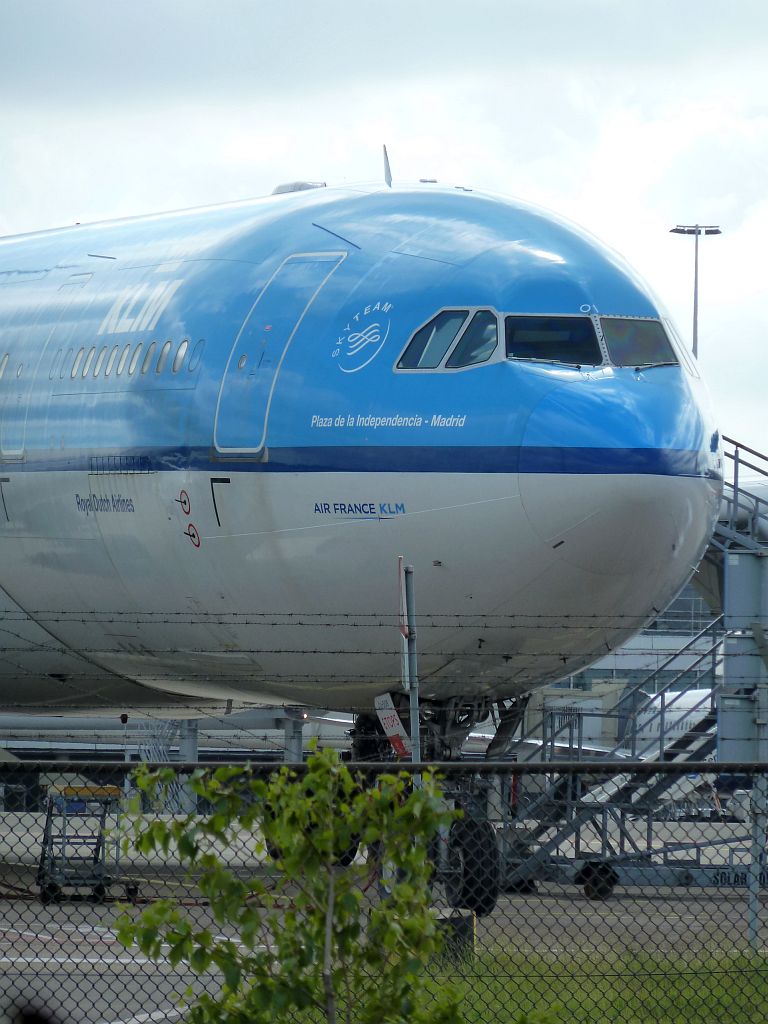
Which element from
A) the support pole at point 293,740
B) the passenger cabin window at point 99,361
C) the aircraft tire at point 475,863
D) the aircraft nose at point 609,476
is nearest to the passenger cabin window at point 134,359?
the passenger cabin window at point 99,361

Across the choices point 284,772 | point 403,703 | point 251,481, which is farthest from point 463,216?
point 284,772

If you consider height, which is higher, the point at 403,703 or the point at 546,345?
the point at 546,345

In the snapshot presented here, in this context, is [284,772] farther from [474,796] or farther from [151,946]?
[474,796]

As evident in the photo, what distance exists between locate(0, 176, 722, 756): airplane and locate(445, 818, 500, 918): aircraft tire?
0.79 m

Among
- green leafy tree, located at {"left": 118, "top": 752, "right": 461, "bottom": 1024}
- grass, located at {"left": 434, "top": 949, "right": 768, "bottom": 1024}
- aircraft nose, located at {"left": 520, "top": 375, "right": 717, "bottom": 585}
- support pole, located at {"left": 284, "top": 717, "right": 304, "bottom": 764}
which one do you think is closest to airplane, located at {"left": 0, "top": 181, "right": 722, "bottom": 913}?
aircraft nose, located at {"left": 520, "top": 375, "right": 717, "bottom": 585}

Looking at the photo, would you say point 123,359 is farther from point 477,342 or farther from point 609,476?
point 609,476

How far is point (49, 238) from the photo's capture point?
17969 millimetres

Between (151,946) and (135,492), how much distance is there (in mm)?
8211

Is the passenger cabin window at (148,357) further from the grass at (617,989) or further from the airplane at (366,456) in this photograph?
the grass at (617,989)

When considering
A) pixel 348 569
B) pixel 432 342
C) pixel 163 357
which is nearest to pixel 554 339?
pixel 432 342

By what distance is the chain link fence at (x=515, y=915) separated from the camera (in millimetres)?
9648

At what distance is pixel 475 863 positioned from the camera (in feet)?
45.8

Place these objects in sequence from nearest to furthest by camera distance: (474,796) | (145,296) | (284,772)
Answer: (284,772) → (474,796) → (145,296)

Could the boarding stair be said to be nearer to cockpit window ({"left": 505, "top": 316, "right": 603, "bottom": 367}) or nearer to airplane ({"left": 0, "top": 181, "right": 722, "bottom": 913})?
airplane ({"left": 0, "top": 181, "right": 722, "bottom": 913})
